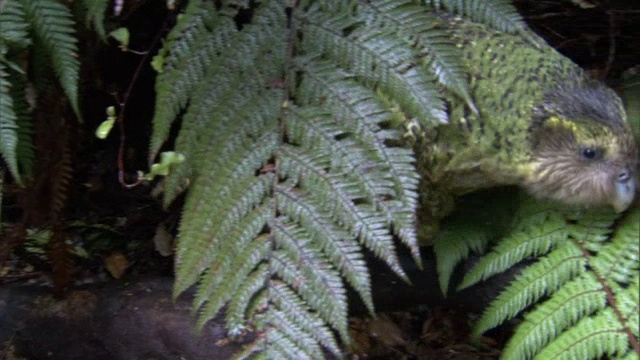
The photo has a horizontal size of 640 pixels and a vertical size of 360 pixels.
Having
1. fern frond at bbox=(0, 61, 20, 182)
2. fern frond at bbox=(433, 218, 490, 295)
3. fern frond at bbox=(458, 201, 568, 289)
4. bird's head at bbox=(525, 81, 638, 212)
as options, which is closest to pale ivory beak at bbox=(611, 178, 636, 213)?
bird's head at bbox=(525, 81, 638, 212)

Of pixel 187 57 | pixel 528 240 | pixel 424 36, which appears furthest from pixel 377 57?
pixel 528 240

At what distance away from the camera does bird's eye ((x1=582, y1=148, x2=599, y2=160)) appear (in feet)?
4.59

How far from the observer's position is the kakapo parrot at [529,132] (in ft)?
4.60

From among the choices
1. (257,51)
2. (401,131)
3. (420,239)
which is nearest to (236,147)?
(257,51)

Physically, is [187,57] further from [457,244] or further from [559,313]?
[559,313]

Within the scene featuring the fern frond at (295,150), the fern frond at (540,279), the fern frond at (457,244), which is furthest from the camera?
the fern frond at (457,244)

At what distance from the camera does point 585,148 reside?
140cm

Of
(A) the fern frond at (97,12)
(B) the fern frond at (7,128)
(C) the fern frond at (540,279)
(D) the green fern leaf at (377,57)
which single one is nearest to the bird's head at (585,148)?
(C) the fern frond at (540,279)

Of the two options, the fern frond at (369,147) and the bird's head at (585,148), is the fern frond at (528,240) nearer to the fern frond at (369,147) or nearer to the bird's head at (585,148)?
the bird's head at (585,148)

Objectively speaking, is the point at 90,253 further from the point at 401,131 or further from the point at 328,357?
the point at 401,131

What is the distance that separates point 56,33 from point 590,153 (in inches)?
43.1

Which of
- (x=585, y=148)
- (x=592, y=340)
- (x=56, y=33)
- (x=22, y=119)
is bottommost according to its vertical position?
(x=592, y=340)

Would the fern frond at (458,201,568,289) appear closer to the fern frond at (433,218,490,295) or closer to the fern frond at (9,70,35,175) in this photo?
the fern frond at (433,218,490,295)

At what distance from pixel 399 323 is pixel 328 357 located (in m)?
0.34
